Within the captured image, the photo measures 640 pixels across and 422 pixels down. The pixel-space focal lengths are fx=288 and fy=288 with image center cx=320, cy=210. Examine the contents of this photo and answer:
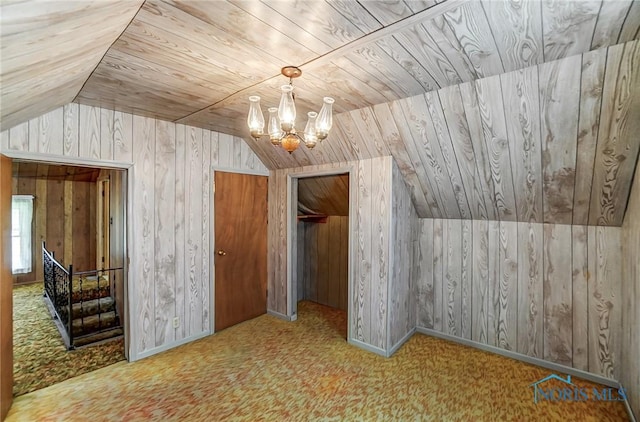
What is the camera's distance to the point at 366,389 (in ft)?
7.91

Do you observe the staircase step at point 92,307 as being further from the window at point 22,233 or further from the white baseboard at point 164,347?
the window at point 22,233

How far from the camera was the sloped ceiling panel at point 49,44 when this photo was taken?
0.95 m

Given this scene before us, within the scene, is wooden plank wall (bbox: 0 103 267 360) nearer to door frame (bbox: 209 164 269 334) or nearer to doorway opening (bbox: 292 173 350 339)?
door frame (bbox: 209 164 269 334)

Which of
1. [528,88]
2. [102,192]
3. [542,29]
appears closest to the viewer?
[542,29]

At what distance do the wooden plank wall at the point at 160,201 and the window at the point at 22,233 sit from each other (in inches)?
197

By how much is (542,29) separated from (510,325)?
106 inches

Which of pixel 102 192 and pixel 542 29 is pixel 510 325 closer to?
pixel 542 29

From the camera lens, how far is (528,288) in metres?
2.84

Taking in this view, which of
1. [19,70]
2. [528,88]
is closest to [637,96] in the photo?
[528,88]

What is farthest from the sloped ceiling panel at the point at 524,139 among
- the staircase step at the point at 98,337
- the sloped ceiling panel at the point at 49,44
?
the staircase step at the point at 98,337

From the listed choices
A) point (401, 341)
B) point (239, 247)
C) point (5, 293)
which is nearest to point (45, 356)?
point (5, 293)

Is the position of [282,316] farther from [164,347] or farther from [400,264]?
[400,264]

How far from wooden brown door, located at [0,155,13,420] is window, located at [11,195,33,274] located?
5029mm

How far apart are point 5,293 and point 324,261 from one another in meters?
3.43
